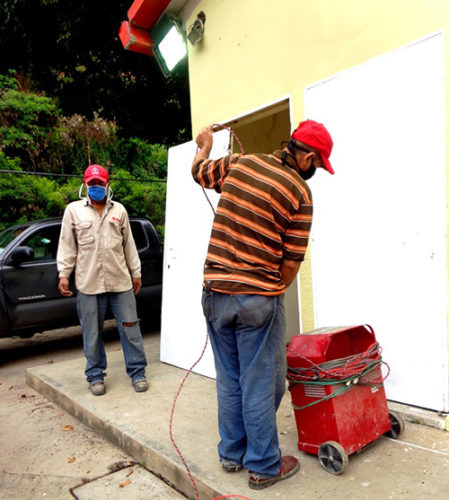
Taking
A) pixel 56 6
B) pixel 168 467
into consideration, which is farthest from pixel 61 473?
pixel 56 6

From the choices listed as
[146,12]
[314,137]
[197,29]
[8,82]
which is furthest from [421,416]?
[8,82]

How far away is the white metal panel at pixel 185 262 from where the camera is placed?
175 inches

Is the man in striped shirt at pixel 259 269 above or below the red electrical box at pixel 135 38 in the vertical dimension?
below

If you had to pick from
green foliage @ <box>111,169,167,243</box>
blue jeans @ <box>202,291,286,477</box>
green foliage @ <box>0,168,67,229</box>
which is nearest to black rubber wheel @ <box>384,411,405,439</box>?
blue jeans @ <box>202,291,286,477</box>

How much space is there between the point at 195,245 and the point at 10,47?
20.7 ft

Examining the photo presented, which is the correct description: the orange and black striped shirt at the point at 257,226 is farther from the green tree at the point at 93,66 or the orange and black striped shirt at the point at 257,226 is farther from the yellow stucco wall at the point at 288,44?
the green tree at the point at 93,66

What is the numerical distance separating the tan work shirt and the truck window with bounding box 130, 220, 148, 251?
2916 millimetres

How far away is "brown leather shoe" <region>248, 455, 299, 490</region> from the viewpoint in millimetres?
2395

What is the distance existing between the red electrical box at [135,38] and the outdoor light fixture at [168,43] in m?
0.07

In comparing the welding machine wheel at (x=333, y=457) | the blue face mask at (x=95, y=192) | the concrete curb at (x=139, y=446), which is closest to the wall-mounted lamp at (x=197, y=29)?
the blue face mask at (x=95, y=192)

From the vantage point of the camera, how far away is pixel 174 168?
4824 millimetres

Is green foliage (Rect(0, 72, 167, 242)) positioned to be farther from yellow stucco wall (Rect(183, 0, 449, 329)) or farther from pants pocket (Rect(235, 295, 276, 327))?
pants pocket (Rect(235, 295, 276, 327))

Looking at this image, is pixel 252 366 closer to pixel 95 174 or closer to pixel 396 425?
pixel 396 425

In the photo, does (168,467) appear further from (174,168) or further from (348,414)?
(174,168)
